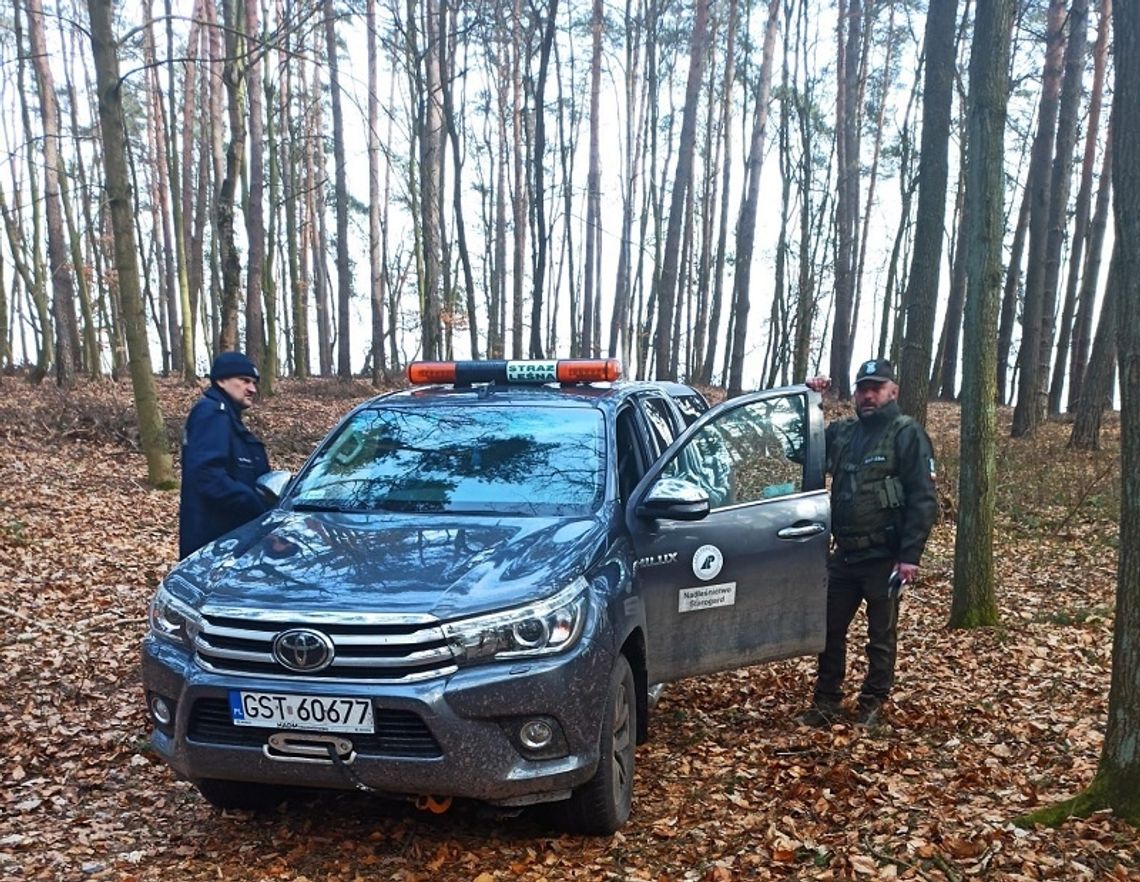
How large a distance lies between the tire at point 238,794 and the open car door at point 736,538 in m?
1.86

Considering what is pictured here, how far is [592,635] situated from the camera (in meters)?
3.74

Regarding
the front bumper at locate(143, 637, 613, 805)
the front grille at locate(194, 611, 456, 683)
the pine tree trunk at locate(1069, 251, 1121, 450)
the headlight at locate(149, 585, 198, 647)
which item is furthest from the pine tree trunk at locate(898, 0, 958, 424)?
the pine tree trunk at locate(1069, 251, 1121, 450)

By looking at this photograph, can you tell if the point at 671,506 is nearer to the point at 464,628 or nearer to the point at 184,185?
the point at 464,628

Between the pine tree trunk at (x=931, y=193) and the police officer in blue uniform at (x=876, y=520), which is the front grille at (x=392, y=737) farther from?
the pine tree trunk at (x=931, y=193)

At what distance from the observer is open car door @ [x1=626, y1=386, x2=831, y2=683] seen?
464 centimetres

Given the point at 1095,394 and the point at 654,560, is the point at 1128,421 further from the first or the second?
the point at 1095,394

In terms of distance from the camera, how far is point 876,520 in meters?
5.41

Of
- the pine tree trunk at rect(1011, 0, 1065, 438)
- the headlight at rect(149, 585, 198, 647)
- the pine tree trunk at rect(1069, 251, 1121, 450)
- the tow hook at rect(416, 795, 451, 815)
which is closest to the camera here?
the headlight at rect(149, 585, 198, 647)

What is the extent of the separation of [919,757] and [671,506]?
Answer: 6.46ft

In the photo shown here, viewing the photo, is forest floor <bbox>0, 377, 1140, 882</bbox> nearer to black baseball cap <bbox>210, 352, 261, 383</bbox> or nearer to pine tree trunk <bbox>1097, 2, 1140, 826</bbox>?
pine tree trunk <bbox>1097, 2, 1140, 826</bbox>

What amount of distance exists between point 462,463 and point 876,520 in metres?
2.36

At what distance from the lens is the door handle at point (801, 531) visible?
199 inches

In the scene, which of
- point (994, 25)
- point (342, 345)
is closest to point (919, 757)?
point (994, 25)

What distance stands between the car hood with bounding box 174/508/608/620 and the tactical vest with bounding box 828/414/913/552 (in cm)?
184
